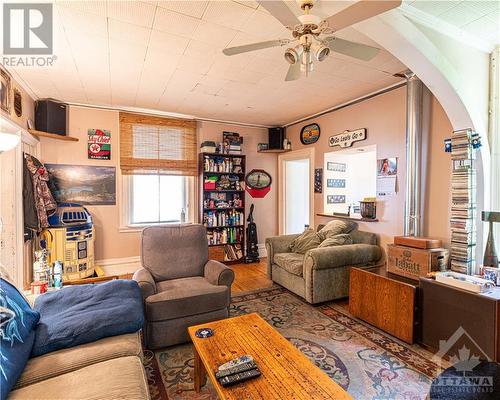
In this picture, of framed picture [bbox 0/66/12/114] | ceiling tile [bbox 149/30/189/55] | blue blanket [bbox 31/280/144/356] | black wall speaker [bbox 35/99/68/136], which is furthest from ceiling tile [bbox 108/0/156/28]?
black wall speaker [bbox 35/99/68/136]

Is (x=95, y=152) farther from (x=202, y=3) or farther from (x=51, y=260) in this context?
(x=202, y=3)

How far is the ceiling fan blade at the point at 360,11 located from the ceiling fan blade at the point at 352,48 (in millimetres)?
124

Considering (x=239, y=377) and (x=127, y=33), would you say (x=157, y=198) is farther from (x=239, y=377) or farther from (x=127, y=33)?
(x=239, y=377)

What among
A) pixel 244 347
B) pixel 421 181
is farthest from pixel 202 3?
pixel 421 181

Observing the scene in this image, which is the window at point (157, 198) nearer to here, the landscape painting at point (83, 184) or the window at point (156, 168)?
the window at point (156, 168)

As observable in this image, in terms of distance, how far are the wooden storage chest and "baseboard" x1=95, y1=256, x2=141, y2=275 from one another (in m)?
3.69

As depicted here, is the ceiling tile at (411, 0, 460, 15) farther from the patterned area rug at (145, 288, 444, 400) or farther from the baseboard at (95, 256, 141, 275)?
the baseboard at (95, 256, 141, 275)

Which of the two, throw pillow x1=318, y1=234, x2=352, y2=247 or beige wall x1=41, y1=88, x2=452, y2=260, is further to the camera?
throw pillow x1=318, y1=234, x2=352, y2=247

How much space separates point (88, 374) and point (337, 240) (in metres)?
2.87

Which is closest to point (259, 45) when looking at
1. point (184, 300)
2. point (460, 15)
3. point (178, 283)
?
point (460, 15)

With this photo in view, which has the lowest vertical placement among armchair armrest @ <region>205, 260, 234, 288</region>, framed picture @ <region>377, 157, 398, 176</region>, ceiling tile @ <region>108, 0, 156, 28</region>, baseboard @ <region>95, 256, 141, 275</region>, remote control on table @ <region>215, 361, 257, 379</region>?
baseboard @ <region>95, 256, 141, 275</region>

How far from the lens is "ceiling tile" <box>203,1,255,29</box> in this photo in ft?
6.21

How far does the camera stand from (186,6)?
1900 mm

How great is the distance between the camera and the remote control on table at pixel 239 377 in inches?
50.2
